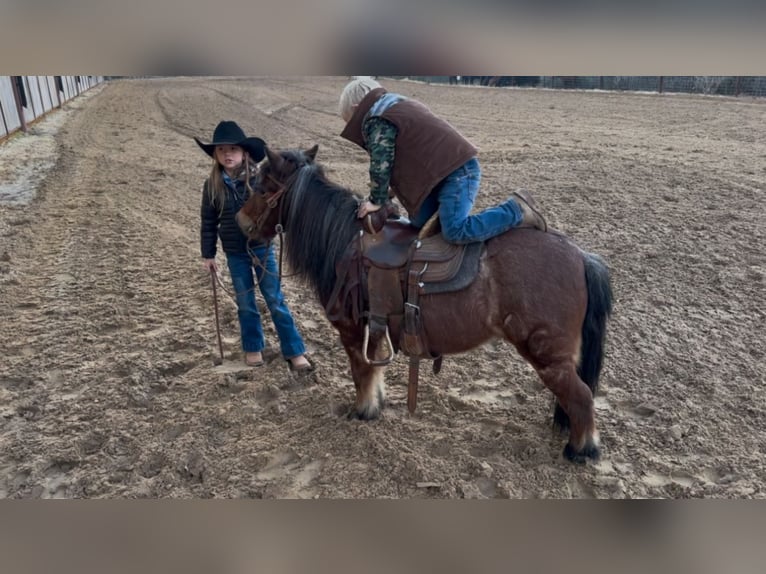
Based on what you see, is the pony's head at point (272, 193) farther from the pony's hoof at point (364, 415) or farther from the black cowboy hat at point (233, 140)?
the pony's hoof at point (364, 415)

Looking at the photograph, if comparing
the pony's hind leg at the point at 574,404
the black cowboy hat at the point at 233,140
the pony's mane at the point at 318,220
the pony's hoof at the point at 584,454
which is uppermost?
the black cowboy hat at the point at 233,140

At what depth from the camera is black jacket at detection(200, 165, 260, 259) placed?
368 centimetres

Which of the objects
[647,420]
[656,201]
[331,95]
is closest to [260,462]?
[647,420]

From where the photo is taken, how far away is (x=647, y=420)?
11.1ft

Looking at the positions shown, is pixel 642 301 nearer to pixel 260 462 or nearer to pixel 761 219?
pixel 761 219

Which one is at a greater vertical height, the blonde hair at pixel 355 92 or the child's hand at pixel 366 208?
the blonde hair at pixel 355 92

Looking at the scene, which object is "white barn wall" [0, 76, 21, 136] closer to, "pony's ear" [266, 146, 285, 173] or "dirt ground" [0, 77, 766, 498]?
"dirt ground" [0, 77, 766, 498]

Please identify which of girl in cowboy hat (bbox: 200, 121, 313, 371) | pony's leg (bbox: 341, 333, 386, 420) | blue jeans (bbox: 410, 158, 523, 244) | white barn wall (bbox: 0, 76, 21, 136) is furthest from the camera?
white barn wall (bbox: 0, 76, 21, 136)

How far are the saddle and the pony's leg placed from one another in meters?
0.19

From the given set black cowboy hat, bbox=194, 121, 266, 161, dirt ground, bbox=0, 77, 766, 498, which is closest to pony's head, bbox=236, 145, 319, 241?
black cowboy hat, bbox=194, 121, 266, 161

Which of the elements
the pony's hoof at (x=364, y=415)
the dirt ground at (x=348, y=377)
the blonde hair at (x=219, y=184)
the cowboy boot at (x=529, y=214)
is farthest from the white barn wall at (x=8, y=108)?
the cowboy boot at (x=529, y=214)

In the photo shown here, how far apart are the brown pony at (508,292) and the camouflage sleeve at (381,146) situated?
440 mm

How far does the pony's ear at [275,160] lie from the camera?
3.15 m
